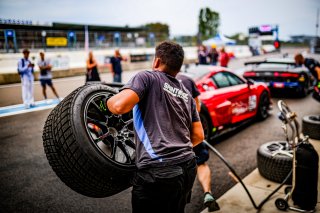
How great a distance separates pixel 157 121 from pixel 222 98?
13.5ft

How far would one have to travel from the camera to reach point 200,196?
13.1ft

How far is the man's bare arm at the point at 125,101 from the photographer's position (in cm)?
193

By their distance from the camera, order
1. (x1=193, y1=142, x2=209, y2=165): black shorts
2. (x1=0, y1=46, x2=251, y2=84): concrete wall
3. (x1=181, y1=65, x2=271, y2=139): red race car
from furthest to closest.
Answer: (x1=0, y1=46, x2=251, y2=84): concrete wall < (x1=181, y1=65, x2=271, y2=139): red race car < (x1=193, y1=142, x2=209, y2=165): black shorts

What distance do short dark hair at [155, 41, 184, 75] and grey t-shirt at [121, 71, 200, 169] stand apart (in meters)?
0.08

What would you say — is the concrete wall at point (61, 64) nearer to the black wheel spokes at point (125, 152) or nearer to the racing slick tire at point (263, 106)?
the racing slick tire at point (263, 106)

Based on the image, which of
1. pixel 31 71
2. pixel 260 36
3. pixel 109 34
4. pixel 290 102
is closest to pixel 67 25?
pixel 109 34

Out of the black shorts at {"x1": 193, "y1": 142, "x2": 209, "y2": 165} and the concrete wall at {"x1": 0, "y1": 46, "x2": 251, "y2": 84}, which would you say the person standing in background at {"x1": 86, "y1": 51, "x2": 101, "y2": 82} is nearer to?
the concrete wall at {"x1": 0, "y1": 46, "x2": 251, "y2": 84}

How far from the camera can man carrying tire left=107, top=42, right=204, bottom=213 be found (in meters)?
1.98

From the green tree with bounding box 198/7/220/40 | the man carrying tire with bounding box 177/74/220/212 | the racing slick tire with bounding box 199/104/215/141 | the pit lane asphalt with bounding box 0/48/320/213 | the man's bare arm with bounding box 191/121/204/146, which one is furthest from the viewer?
the green tree with bounding box 198/7/220/40

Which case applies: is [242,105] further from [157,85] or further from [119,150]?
[157,85]

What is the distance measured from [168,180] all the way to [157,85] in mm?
651

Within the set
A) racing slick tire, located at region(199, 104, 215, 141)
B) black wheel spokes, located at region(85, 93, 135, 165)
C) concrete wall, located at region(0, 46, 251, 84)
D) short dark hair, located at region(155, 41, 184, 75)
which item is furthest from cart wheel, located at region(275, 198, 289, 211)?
concrete wall, located at region(0, 46, 251, 84)

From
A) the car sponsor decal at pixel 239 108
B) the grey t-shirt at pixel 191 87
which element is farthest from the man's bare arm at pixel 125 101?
the car sponsor decal at pixel 239 108

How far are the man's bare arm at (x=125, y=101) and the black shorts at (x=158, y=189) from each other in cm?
45
